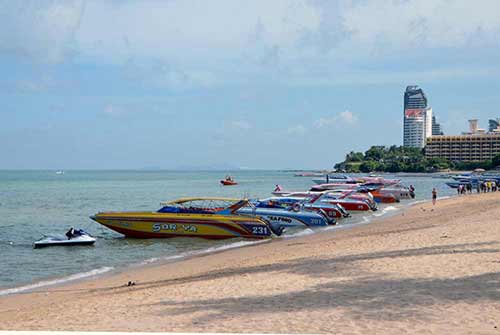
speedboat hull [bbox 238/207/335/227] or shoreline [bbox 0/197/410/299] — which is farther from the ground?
speedboat hull [bbox 238/207/335/227]

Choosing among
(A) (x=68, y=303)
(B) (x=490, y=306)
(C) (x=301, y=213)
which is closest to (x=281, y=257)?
(A) (x=68, y=303)

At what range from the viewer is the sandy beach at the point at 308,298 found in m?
8.80

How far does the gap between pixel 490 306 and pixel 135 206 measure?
162 feet

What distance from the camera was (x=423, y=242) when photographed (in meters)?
18.9

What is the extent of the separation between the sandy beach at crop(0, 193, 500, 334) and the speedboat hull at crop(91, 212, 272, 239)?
9440 mm

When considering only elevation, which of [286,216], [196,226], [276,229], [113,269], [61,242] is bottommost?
[113,269]

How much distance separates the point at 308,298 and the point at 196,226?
17.2m

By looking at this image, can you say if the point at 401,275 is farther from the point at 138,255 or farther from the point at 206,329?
the point at 138,255

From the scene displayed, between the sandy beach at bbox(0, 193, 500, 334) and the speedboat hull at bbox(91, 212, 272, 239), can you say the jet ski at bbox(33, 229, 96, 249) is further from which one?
the sandy beach at bbox(0, 193, 500, 334)

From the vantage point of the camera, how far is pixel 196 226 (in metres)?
27.6

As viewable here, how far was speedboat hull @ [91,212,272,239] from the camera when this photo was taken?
27625 millimetres

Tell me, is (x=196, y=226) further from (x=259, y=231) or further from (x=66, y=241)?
(x=66, y=241)

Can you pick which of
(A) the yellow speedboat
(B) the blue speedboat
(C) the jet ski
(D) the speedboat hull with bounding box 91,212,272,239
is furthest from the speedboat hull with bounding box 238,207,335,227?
(C) the jet ski

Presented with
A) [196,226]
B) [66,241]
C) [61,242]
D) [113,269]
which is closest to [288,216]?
[196,226]
